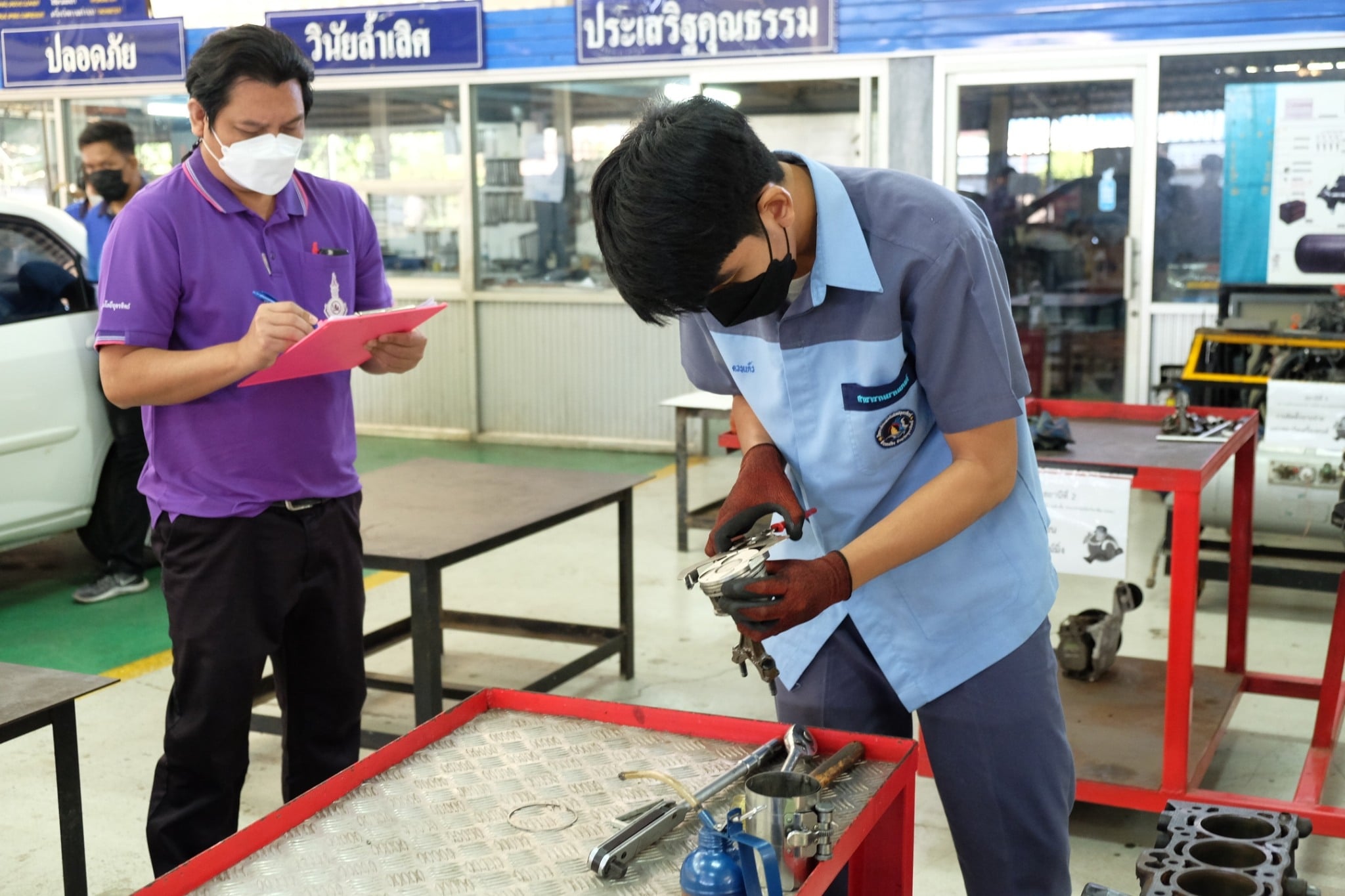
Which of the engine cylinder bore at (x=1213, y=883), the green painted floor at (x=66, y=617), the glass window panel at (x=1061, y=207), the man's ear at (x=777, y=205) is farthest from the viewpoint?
the glass window panel at (x=1061, y=207)

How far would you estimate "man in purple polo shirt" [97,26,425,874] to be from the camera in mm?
2047

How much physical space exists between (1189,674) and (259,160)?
2.12 meters

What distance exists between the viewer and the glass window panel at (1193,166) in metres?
6.02

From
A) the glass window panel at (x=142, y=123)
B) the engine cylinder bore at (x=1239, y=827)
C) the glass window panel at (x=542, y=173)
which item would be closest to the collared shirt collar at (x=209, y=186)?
the engine cylinder bore at (x=1239, y=827)

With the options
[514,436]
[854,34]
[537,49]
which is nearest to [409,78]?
[537,49]

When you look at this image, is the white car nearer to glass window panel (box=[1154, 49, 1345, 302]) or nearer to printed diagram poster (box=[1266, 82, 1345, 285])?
glass window panel (box=[1154, 49, 1345, 302])

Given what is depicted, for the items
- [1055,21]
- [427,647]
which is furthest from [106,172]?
[1055,21]

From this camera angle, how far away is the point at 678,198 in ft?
4.25

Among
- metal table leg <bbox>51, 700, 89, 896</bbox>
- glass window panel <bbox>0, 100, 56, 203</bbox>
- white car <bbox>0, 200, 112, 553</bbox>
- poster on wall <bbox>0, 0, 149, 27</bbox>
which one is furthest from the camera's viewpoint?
glass window panel <bbox>0, 100, 56, 203</bbox>

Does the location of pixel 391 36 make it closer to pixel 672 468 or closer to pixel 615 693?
pixel 672 468

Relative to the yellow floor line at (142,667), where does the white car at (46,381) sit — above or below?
above

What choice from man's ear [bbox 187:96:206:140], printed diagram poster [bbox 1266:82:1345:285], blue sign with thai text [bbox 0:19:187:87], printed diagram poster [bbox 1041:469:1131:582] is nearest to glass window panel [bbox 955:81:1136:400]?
printed diagram poster [bbox 1266:82:1345:285]

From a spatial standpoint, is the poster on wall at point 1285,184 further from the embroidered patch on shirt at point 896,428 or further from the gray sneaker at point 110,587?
the embroidered patch on shirt at point 896,428

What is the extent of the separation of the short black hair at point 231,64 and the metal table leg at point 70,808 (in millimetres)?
1007
